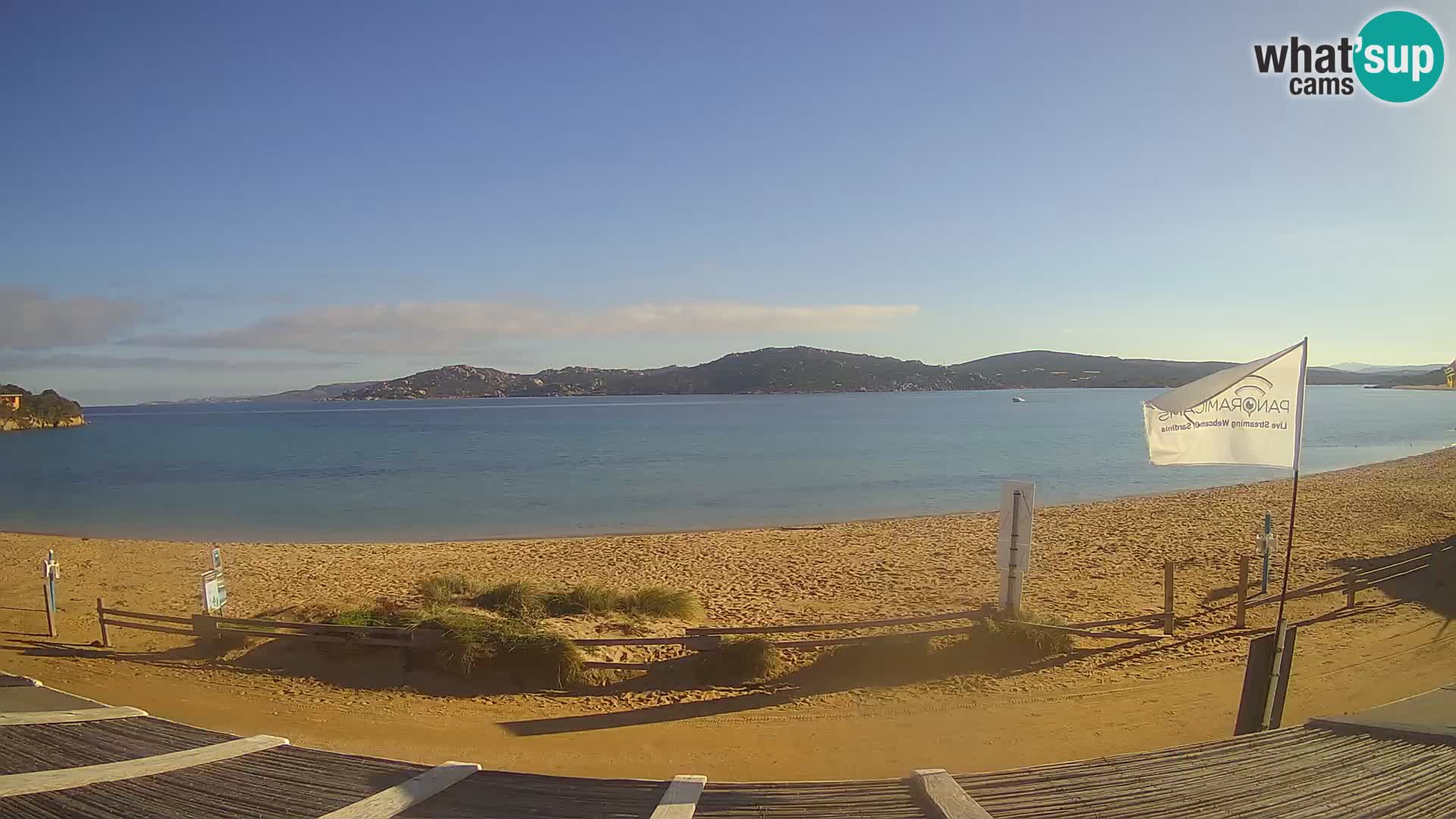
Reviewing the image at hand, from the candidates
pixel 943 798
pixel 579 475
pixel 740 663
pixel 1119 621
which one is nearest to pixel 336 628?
pixel 740 663

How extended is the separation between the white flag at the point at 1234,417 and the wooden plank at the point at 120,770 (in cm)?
674

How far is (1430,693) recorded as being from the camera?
4.48 meters

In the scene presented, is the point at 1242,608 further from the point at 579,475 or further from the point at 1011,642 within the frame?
the point at 579,475

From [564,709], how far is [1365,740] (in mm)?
6140

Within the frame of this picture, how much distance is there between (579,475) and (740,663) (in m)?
33.7

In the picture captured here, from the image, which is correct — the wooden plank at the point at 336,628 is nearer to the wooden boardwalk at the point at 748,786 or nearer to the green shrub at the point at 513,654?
the green shrub at the point at 513,654

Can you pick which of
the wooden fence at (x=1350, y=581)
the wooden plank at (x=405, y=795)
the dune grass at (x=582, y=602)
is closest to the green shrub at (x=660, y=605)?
the dune grass at (x=582, y=602)

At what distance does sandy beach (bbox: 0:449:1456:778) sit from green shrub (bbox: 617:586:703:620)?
36cm

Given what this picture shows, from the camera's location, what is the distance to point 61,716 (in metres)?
4.33

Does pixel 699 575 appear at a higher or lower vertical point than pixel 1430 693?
lower

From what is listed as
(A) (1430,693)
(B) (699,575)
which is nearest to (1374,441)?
(B) (699,575)

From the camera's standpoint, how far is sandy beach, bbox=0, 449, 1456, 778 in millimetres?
7008

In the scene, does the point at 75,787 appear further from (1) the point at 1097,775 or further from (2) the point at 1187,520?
(2) the point at 1187,520

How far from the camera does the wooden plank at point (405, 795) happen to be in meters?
3.21
